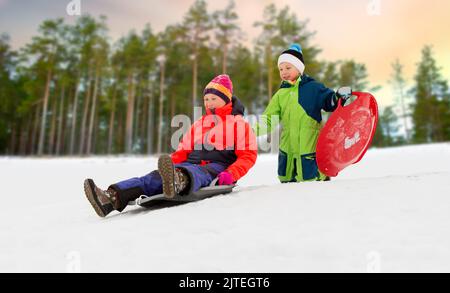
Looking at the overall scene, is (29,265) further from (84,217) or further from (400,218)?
(400,218)

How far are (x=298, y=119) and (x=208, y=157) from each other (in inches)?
43.1

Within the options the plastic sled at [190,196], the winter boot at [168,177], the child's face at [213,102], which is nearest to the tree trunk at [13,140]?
the child's face at [213,102]

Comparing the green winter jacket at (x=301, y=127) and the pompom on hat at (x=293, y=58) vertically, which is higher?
the pompom on hat at (x=293, y=58)

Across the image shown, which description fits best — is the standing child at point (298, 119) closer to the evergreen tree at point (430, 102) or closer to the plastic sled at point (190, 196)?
the plastic sled at point (190, 196)

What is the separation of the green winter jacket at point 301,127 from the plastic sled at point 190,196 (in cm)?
84

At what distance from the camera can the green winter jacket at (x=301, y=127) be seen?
4.06 metres

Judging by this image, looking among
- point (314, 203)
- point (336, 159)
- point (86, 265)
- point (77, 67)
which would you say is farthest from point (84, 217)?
point (77, 67)

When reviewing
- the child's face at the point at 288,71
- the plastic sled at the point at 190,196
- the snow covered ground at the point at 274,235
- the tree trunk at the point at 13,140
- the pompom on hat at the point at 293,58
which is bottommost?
the snow covered ground at the point at 274,235

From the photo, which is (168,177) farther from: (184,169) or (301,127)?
(301,127)

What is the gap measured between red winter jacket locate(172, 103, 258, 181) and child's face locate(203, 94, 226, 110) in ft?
0.17

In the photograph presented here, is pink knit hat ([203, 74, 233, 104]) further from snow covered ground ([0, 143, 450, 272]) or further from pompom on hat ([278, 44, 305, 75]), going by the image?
snow covered ground ([0, 143, 450, 272])

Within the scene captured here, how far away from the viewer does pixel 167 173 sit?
3.12 meters

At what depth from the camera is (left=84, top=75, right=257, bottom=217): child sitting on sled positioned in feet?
11.0

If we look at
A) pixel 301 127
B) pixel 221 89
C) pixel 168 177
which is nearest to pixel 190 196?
pixel 168 177
